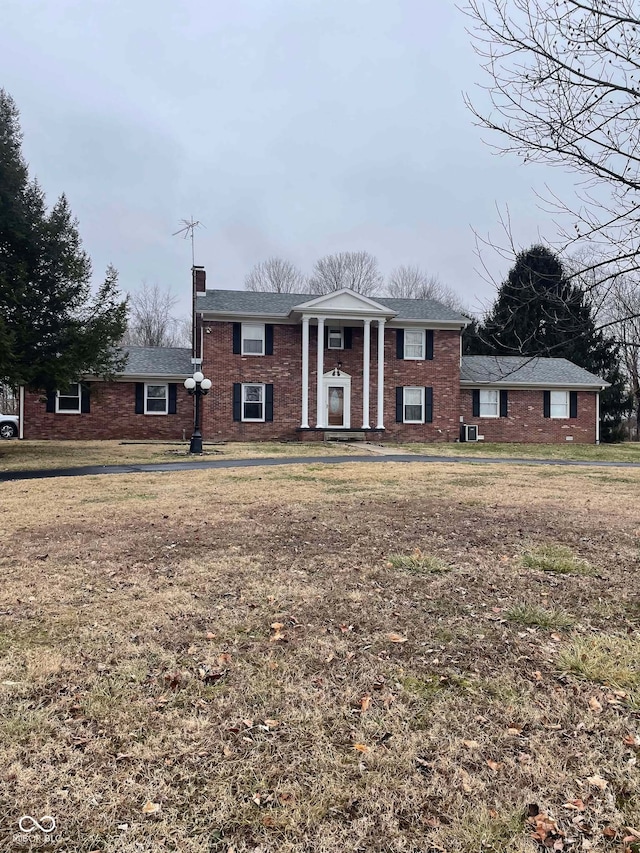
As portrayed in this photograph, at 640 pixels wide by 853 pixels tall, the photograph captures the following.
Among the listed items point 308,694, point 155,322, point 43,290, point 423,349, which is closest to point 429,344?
point 423,349

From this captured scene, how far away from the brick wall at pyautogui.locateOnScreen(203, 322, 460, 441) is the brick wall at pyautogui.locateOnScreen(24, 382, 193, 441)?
144cm

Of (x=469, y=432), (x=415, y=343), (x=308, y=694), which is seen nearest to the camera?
(x=308, y=694)

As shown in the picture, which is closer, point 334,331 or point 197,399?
point 197,399

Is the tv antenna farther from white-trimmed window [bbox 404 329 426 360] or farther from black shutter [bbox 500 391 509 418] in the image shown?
black shutter [bbox 500 391 509 418]

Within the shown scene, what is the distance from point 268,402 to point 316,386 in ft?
6.93

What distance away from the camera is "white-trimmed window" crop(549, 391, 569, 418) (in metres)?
23.9

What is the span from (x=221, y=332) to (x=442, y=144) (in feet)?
56.2

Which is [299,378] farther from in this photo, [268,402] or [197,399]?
[197,399]

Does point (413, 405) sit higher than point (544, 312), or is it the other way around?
point (544, 312)

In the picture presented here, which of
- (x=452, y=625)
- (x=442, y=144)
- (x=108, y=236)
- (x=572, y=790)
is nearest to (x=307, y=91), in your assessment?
(x=442, y=144)

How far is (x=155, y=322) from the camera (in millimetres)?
45469

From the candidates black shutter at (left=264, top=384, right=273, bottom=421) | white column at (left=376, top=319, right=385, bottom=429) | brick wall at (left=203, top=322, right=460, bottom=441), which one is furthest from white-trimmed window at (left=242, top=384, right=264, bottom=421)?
white column at (left=376, top=319, right=385, bottom=429)

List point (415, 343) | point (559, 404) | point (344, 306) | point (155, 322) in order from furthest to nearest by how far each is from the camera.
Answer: point (155, 322) < point (559, 404) < point (415, 343) < point (344, 306)

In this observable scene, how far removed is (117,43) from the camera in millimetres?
10898
